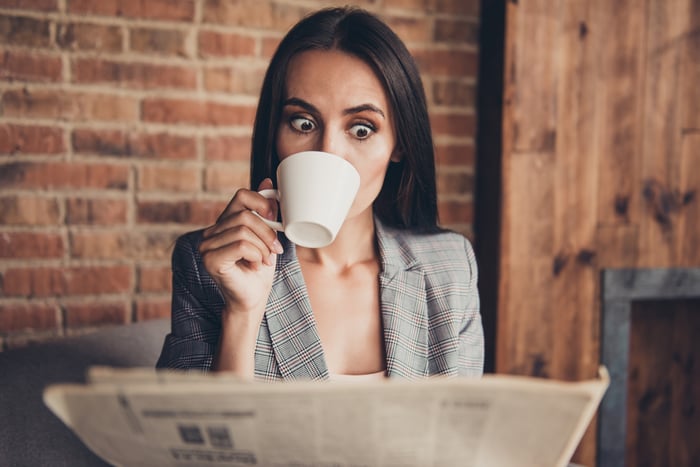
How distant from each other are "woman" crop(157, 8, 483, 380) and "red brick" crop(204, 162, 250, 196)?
0.44 meters

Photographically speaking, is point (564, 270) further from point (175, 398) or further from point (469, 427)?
point (175, 398)

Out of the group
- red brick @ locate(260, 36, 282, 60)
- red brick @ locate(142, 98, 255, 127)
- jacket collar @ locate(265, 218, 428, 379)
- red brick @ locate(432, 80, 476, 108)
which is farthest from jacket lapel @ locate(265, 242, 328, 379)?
red brick @ locate(432, 80, 476, 108)

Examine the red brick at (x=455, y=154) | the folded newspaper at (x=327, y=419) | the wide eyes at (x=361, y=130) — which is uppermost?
the wide eyes at (x=361, y=130)

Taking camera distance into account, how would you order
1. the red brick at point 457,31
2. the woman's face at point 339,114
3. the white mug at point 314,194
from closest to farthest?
the white mug at point 314,194 → the woman's face at point 339,114 → the red brick at point 457,31

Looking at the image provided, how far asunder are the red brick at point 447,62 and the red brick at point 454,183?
0.29 metres

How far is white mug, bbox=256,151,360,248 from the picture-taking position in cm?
72

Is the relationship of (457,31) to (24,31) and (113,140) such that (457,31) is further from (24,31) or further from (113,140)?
(24,31)

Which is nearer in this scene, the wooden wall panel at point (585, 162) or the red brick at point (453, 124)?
the wooden wall panel at point (585, 162)

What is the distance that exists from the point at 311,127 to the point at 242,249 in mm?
302

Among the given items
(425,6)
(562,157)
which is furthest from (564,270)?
(425,6)

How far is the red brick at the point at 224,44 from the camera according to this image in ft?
5.05

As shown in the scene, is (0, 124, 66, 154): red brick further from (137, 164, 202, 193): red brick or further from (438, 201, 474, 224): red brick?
(438, 201, 474, 224): red brick

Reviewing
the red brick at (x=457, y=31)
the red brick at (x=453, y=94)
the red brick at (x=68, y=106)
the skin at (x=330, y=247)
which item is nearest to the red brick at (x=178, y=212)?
the red brick at (x=68, y=106)

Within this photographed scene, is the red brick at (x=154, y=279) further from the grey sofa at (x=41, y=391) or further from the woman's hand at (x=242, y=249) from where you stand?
the woman's hand at (x=242, y=249)
